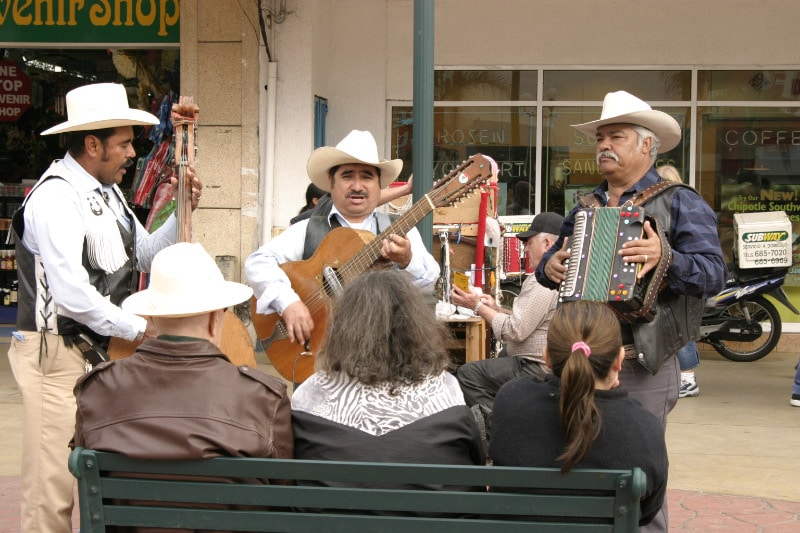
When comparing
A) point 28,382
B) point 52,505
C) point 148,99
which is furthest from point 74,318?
point 148,99

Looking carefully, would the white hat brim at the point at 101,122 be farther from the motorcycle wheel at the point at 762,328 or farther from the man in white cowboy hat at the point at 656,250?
the motorcycle wheel at the point at 762,328

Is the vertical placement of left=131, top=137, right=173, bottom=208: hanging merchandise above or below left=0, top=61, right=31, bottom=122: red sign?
below

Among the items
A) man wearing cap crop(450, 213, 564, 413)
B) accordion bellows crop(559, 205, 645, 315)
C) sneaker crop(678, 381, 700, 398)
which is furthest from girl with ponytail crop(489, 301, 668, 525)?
sneaker crop(678, 381, 700, 398)

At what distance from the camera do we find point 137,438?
2.73 meters

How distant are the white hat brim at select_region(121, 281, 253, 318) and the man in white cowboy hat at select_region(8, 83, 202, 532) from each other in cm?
68

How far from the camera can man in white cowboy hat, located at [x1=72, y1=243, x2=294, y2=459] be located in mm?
2713

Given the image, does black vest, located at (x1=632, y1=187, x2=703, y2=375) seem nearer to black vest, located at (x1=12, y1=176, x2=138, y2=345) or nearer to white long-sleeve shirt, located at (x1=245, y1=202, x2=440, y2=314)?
white long-sleeve shirt, located at (x1=245, y1=202, x2=440, y2=314)

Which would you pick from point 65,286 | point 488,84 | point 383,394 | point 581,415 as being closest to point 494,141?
point 488,84

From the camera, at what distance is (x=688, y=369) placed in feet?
26.1

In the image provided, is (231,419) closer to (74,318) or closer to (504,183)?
(74,318)

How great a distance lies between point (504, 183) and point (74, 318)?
268 inches

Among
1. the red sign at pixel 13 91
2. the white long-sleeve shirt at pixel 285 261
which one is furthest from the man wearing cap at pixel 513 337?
the red sign at pixel 13 91

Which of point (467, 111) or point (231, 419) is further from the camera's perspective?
point (467, 111)

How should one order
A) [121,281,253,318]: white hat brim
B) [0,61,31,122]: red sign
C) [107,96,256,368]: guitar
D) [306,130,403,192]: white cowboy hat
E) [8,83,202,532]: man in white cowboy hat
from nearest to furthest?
[121,281,253,318]: white hat brim < [8,83,202,532]: man in white cowboy hat < [107,96,256,368]: guitar < [306,130,403,192]: white cowboy hat < [0,61,31,122]: red sign
